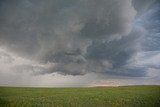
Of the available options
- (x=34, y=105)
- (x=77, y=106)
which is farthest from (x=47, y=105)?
(x=77, y=106)

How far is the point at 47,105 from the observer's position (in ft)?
101

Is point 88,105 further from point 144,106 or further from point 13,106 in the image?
point 13,106

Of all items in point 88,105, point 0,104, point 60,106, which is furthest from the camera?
point 88,105

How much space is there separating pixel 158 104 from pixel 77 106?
33.2 feet

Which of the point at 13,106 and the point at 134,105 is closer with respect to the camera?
the point at 13,106

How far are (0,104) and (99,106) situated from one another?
1207cm

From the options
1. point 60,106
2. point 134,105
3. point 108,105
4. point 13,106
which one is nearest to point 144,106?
point 134,105

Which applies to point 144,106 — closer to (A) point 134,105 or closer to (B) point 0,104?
(A) point 134,105

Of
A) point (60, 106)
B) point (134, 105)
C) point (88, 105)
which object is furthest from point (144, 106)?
point (60, 106)

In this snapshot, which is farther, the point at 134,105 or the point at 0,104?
the point at 134,105

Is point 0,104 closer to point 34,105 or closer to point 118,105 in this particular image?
point 34,105

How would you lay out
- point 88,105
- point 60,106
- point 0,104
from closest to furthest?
point 0,104 < point 60,106 < point 88,105

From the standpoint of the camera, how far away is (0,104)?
24359 millimetres

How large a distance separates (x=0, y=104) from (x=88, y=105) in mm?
11516
